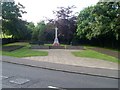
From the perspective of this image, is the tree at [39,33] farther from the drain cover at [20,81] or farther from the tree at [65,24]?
the drain cover at [20,81]

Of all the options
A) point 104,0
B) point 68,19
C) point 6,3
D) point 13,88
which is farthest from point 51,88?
point 68,19

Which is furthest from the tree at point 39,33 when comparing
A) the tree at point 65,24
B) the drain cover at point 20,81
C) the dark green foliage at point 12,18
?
the drain cover at point 20,81

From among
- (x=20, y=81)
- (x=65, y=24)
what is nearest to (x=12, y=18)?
(x=65, y=24)

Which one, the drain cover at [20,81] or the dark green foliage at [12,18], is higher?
the dark green foliage at [12,18]

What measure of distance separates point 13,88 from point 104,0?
→ 17993 mm

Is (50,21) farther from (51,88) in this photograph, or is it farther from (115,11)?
(51,88)

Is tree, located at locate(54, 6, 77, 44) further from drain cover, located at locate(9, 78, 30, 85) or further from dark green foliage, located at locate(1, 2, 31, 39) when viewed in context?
drain cover, located at locate(9, 78, 30, 85)

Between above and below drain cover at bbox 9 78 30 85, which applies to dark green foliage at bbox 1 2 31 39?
above

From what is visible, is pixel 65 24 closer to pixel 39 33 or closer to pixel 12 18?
pixel 39 33

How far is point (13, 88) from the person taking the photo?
777 centimetres

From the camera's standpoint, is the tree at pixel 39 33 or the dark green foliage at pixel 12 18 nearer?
the dark green foliage at pixel 12 18

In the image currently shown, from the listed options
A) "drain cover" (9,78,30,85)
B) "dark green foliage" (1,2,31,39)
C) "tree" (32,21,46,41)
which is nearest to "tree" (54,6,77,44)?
"tree" (32,21,46,41)

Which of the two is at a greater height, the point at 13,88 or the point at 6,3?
the point at 6,3

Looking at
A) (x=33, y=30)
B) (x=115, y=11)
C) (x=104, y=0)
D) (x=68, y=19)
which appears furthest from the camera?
(x=33, y=30)
